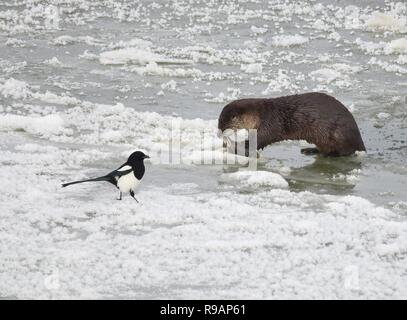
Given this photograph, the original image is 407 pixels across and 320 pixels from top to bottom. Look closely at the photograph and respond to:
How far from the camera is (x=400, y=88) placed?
9961 mm

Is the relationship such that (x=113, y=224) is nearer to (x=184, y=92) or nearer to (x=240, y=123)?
(x=240, y=123)

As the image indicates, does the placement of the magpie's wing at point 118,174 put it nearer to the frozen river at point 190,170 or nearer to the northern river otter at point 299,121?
the frozen river at point 190,170

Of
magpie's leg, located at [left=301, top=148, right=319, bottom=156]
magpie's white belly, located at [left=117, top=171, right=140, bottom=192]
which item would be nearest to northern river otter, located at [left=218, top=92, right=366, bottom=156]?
magpie's leg, located at [left=301, top=148, right=319, bottom=156]

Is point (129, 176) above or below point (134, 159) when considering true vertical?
below

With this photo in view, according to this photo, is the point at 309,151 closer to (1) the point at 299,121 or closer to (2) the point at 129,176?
(1) the point at 299,121

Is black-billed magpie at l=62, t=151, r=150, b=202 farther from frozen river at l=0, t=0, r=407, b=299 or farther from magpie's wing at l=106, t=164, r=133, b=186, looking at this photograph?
frozen river at l=0, t=0, r=407, b=299

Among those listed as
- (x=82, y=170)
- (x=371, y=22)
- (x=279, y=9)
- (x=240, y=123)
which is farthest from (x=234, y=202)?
(x=279, y=9)

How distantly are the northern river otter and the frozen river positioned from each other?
0.18 metres

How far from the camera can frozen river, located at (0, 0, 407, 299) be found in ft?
14.4

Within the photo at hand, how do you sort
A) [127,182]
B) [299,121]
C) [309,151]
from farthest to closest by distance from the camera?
[309,151] < [299,121] < [127,182]

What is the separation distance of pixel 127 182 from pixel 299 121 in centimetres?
247

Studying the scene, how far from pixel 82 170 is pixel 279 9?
10.2 meters

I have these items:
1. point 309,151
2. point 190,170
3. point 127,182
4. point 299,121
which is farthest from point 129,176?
Answer: point 309,151

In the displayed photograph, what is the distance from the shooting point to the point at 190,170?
21.8 feet
